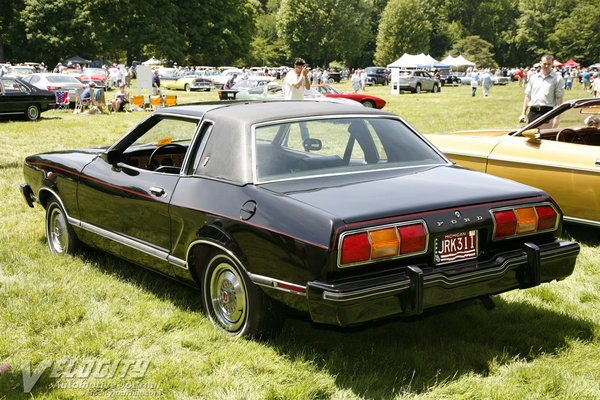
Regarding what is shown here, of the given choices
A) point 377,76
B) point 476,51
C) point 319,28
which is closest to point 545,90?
point 377,76

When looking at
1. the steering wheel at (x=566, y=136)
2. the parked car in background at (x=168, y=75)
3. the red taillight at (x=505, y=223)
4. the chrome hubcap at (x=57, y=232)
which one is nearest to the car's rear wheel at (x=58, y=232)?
the chrome hubcap at (x=57, y=232)

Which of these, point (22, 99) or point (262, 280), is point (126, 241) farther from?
point (22, 99)

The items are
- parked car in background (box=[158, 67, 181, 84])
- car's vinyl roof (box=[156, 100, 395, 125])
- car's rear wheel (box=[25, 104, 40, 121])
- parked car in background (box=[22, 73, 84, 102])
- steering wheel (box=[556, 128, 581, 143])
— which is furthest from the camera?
parked car in background (box=[158, 67, 181, 84])

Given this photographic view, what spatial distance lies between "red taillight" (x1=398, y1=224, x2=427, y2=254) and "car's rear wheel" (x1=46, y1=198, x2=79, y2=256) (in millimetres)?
3195

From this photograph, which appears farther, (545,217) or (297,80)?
(297,80)

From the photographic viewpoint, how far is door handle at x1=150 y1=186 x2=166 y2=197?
4.17 metres

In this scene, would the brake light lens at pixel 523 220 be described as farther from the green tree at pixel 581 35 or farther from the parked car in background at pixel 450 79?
the green tree at pixel 581 35

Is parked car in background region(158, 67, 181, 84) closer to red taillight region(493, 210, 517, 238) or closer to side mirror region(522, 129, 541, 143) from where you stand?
side mirror region(522, 129, 541, 143)

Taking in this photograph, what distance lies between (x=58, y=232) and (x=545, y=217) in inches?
159

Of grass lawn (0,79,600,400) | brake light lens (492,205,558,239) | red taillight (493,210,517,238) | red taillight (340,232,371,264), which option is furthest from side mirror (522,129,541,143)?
red taillight (340,232,371,264)

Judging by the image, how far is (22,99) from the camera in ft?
64.9

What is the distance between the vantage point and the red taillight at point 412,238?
320 cm

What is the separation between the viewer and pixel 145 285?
16.0 ft

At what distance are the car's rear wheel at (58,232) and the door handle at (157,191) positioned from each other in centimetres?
144
